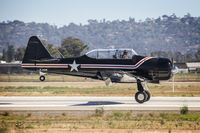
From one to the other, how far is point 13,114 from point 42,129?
4.74 metres

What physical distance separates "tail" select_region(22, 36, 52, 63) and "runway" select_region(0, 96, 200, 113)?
288 cm

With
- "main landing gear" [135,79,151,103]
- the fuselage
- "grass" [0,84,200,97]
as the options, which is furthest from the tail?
"main landing gear" [135,79,151,103]

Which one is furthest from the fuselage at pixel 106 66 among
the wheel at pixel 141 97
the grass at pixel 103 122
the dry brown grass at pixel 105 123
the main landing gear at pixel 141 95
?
the dry brown grass at pixel 105 123

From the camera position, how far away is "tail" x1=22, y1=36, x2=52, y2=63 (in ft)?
87.0

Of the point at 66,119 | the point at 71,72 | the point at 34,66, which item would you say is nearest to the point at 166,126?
the point at 66,119

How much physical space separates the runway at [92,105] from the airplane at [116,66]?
1303mm

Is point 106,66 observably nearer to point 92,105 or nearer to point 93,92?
point 92,105

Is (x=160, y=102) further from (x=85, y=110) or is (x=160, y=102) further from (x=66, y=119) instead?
(x=66, y=119)

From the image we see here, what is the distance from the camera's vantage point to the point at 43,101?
2659 centimetres

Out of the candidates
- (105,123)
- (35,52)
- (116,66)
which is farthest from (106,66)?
(105,123)

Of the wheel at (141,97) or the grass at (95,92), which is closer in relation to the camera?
the wheel at (141,97)

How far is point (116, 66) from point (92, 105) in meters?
2.90

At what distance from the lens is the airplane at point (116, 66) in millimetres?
24125

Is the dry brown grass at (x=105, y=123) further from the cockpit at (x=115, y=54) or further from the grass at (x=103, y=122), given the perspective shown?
the cockpit at (x=115, y=54)
